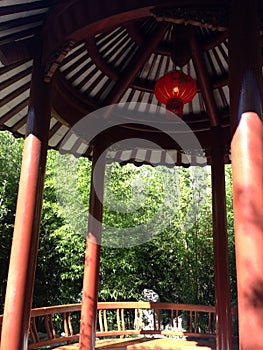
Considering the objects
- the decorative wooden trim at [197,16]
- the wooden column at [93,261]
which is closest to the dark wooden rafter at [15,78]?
the wooden column at [93,261]

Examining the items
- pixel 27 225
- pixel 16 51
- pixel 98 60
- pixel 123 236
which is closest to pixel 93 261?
pixel 27 225

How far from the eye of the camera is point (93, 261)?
5.01 m

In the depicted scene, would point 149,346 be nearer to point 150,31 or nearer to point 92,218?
point 92,218

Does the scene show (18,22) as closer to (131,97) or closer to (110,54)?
(110,54)

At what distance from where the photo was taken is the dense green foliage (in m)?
12.2

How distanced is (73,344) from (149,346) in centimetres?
120

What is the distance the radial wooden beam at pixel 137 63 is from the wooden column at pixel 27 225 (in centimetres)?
159

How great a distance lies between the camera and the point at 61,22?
10.5 ft

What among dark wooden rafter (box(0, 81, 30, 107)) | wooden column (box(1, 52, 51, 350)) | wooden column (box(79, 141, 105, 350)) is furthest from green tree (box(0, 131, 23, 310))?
wooden column (box(1, 52, 51, 350))

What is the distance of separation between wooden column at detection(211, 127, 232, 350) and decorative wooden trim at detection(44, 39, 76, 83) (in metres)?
2.91

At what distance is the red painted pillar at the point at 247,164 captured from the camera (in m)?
1.94

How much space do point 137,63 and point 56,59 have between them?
5.38 feet

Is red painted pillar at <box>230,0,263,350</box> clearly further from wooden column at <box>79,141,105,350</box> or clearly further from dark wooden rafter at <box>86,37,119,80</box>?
wooden column at <box>79,141,105,350</box>

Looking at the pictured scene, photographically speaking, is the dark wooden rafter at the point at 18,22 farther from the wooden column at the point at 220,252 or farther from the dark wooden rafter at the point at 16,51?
the wooden column at the point at 220,252
